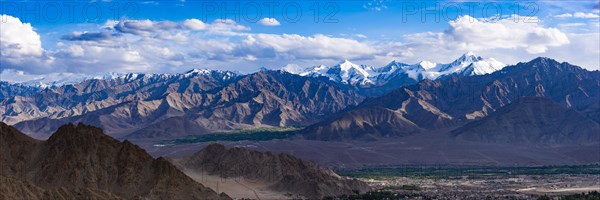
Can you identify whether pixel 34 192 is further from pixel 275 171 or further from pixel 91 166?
pixel 275 171

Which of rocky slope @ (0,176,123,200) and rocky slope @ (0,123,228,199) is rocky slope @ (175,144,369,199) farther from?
rocky slope @ (0,176,123,200)

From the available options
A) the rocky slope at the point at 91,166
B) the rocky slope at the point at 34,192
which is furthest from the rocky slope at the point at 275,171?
the rocky slope at the point at 34,192

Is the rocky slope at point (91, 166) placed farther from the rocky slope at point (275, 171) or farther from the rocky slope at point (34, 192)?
the rocky slope at point (275, 171)

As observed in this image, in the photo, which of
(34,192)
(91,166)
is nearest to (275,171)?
(91,166)

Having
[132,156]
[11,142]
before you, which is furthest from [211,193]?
[11,142]

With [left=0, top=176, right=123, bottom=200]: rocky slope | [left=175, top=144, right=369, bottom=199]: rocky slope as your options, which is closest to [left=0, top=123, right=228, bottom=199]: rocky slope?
[left=0, top=176, right=123, bottom=200]: rocky slope

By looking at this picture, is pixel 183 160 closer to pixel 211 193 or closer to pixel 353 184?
pixel 353 184
